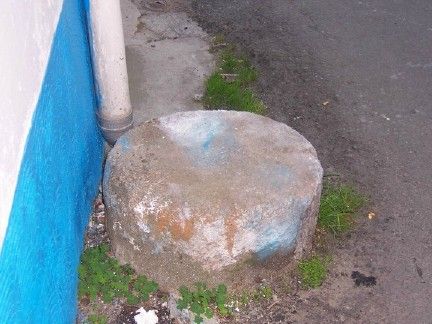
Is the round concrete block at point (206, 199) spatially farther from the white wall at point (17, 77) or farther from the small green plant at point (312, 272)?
the white wall at point (17, 77)

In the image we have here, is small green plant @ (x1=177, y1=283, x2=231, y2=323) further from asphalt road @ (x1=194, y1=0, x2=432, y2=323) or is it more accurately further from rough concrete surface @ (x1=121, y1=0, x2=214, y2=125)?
rough concrete surface @ (x1=121, y1=0, x2=214, y2=125)

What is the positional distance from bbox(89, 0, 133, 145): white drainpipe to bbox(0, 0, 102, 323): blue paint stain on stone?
3.6 inches

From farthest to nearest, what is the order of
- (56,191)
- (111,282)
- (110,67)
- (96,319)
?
(110,67) < (111,282) < (96,319) < (56,191)

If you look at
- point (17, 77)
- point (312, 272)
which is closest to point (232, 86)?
point (312, 272)

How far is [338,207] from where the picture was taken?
4.12 meters

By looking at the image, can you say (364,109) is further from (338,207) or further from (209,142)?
(209,142)

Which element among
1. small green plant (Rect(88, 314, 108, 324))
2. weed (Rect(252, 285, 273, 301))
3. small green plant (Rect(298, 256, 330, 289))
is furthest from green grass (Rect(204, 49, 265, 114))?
small green plant (Rect(88, 314, 108, 324))

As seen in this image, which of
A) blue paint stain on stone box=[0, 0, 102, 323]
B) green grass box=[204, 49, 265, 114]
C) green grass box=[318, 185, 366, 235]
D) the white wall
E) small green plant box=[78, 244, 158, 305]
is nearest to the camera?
the white wall

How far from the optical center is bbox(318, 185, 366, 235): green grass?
159 inches

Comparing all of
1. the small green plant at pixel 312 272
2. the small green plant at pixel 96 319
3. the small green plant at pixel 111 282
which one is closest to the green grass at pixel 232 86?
the small green plant at pixel 312 272

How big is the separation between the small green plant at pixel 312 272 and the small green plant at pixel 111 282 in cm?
91

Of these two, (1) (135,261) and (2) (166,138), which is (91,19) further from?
(1) (135,261)

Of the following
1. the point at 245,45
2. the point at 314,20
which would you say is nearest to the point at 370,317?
the point at 245,45

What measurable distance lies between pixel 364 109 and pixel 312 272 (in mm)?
2029
